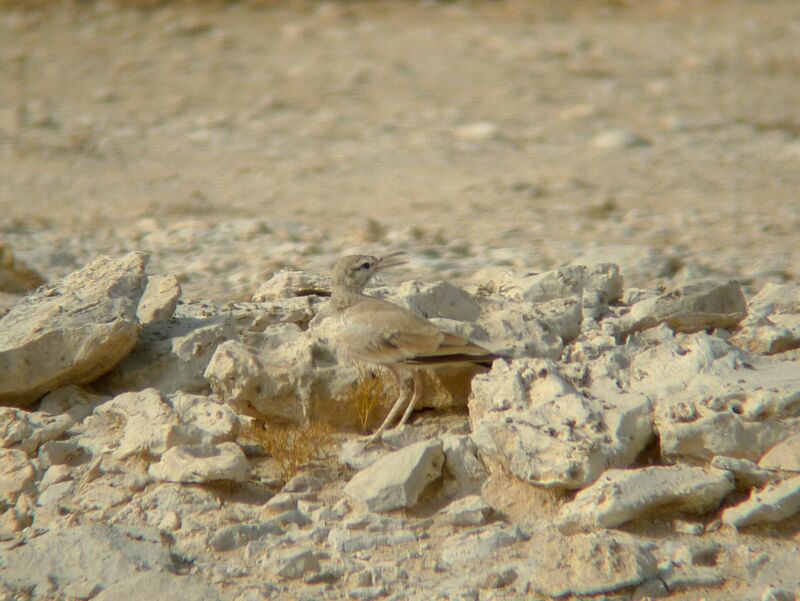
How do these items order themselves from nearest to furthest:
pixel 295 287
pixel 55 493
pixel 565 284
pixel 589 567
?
pixel 589 567 → pixel 55 493 → pixel 565 284 → pixel 295 287

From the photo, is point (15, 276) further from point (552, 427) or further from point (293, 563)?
point (552, 427)

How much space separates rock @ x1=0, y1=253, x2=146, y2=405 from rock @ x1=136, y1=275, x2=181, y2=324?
0.16 meters

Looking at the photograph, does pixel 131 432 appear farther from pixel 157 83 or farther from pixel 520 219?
pixel 157 83

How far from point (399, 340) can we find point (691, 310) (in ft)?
4.60

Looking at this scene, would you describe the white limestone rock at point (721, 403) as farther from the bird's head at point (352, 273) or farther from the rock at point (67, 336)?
the rock at point (67, 336)

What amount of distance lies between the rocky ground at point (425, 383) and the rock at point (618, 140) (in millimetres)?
65

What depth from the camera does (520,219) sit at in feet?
26.6

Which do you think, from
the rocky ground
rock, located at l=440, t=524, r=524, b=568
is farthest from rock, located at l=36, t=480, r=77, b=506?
rock, located at l=440, t=524, r=524, b=568

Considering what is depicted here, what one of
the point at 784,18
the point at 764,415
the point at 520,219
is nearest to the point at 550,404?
the point at 764,415

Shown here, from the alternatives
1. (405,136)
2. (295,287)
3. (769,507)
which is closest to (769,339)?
(769,507)

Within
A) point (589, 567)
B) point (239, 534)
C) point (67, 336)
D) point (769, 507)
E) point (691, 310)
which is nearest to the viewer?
point (589, 567)

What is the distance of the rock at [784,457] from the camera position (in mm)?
3793

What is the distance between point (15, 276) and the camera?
668cm

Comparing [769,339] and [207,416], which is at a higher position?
[769,339]
